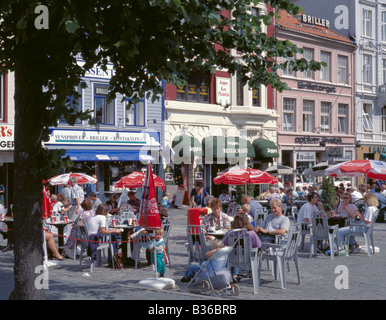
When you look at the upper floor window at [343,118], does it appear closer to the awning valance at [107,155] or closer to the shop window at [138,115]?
the shop window at [138,115]

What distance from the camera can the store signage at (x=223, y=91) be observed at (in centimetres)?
3278

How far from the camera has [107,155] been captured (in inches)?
1078

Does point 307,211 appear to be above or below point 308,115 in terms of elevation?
below

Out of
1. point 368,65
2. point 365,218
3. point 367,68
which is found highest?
point 368,65

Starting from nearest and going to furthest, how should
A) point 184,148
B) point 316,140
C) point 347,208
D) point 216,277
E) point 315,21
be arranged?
point 216,277
point 347,208
point 184,148
point 316,140
point 315,21

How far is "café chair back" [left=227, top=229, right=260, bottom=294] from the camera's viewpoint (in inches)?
359

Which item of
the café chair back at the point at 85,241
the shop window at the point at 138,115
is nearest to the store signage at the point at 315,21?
the shop window at the point at 138,115

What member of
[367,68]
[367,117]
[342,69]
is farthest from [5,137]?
[367,68]

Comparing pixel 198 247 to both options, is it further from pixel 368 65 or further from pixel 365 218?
pixel 368 65

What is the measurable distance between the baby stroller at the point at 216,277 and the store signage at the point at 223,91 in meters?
24.4

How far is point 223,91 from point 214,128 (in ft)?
7.76

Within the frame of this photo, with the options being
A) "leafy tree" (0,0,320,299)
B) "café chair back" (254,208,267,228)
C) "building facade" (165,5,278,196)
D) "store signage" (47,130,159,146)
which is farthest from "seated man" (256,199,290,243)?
"building facade" (165,5,278,196)

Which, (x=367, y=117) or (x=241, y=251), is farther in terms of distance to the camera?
(x=367, y=117)

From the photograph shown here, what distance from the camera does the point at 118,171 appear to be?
28500 mm
